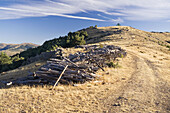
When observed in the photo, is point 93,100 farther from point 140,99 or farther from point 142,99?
point 142,99

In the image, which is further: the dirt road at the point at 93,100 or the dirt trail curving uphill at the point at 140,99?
the dirt trail curving uphill at the point at 140,99

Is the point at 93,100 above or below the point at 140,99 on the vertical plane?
below

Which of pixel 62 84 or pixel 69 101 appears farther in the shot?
pixel 62 84

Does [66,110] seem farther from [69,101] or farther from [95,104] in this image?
[95,104]

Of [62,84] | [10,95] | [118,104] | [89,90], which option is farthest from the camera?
[62,84]

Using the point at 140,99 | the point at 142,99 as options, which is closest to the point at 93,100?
the point at 140,99

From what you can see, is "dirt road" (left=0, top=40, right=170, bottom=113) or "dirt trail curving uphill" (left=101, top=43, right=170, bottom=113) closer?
"dirt road" (left=0, top=40, right=170, bottom=113)

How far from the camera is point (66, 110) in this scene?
727cm

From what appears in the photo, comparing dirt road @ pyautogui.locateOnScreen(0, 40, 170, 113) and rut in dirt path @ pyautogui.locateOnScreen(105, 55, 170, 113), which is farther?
rut in dirt path @ pyautogui.locateOnScreen(105, 55, 170, 113)

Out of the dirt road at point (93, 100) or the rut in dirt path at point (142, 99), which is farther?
the rut in dirt path at point (142, 99)

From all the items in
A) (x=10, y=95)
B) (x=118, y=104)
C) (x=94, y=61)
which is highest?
(x=94, y=61)

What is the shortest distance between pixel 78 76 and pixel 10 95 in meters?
5.75

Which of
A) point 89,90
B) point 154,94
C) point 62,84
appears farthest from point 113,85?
point 62,84

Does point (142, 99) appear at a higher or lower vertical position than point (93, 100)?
higher
